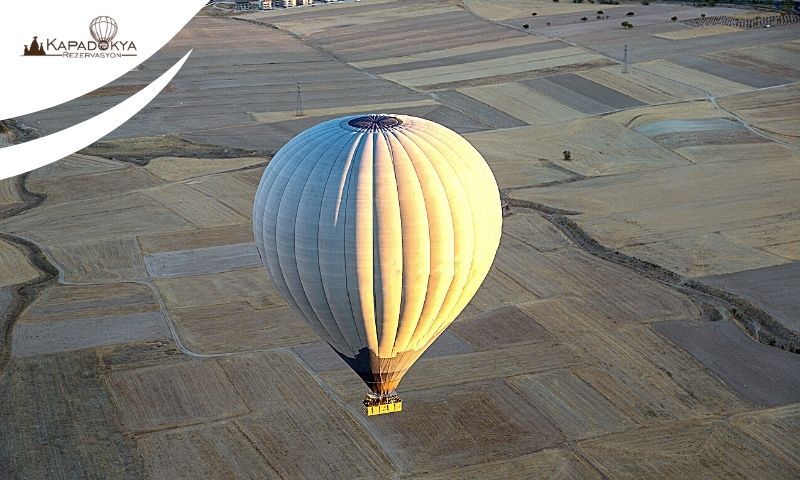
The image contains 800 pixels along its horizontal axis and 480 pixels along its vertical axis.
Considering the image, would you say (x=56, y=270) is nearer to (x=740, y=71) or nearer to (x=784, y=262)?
(x=784, y=262)

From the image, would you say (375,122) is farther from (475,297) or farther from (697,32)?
(697,32)

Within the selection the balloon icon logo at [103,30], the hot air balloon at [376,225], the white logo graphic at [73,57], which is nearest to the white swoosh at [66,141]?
the white logo graphic at [73,57]

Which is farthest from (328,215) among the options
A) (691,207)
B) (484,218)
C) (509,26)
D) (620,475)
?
(509,26)

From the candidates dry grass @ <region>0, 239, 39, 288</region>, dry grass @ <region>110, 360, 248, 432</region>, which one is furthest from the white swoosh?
dry grass @ <region>110, 360, 248, 432</region>

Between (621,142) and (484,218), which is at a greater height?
(484,218)

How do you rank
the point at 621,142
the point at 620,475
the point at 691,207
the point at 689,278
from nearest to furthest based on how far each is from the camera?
the point at 620,475, the point at 689,278, the point at 691,207, the point at 621,142
